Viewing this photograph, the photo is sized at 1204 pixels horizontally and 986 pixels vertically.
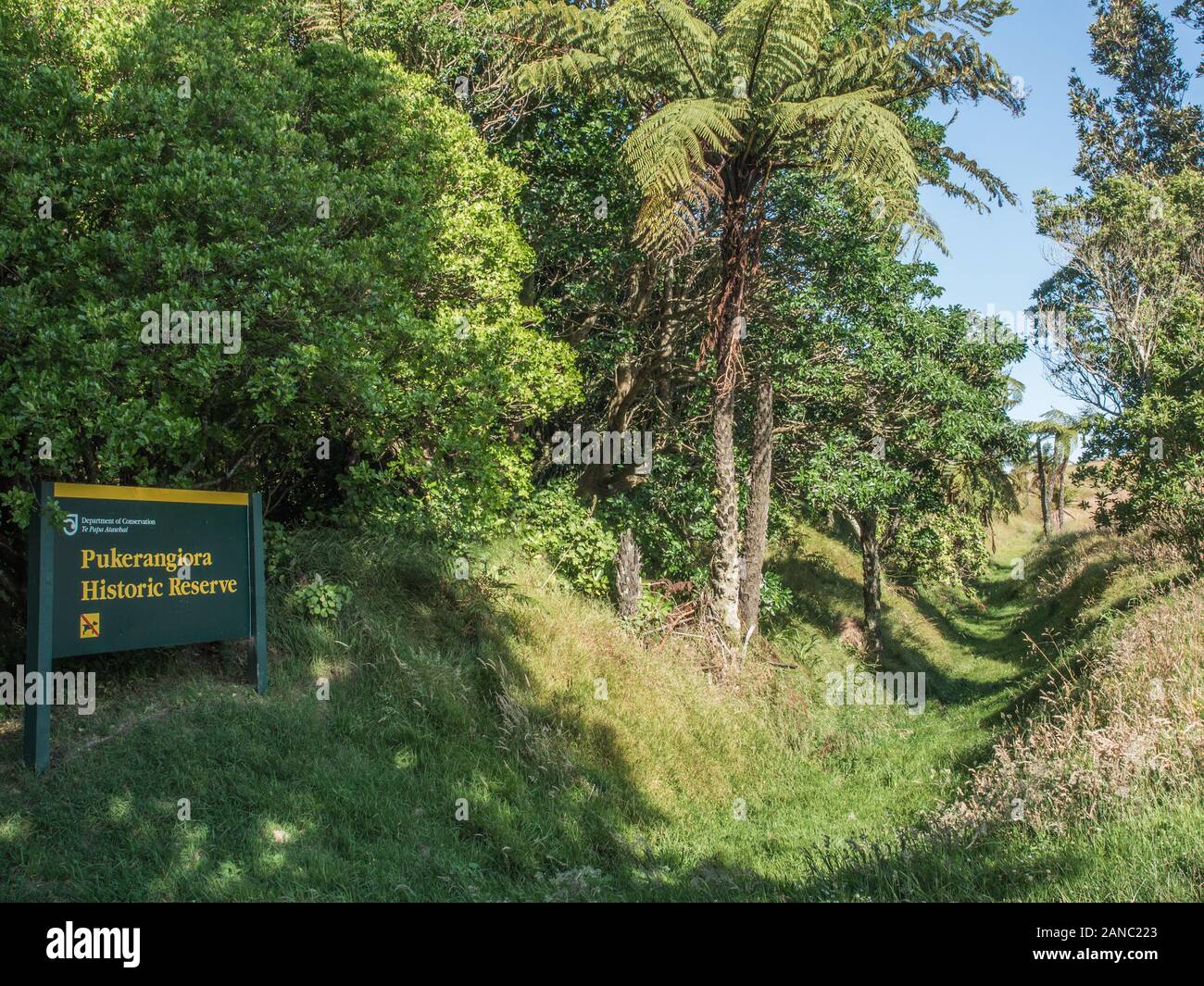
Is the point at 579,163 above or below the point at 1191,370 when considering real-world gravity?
above

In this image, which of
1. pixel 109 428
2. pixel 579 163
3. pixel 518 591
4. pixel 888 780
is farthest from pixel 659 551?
pixel 109 428

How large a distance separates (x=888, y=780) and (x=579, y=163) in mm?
10749

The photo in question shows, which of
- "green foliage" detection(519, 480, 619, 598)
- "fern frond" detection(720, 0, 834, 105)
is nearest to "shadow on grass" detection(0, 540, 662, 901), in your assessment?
"green foliage" detection(519, 480, 619, 598)

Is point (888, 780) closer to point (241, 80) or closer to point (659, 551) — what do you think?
point (659, 551)

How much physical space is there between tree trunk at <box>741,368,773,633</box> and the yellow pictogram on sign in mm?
9669

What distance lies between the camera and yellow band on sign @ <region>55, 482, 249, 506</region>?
23.4 feet

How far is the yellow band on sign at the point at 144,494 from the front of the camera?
23.4 ft

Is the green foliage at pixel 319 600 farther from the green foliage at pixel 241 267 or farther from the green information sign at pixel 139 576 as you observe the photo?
the green foliage at pixel 241 267

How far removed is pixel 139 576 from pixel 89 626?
2.02ft

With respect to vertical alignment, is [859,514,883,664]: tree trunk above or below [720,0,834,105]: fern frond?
below

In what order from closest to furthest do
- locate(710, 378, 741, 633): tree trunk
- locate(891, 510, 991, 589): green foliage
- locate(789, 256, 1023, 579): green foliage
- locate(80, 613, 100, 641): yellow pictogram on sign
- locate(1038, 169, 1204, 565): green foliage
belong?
locate(80, 613, 100, 641): yellow pictogram on sign < locate(710, 378, 741, 633): tree trunk < locate(789, 256, 1023, 579): green foliage < locate(891, 510, 991, 589): green foliage < locate(1038, 169, 1204, 565): green foliage

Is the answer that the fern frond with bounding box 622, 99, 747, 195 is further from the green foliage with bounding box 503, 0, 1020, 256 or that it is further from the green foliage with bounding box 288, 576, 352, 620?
the green foliage with bounding box 288, 576, 352, 620

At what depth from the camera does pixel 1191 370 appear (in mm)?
16219

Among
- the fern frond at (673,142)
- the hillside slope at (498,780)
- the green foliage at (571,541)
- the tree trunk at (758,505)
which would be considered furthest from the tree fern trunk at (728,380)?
the green foliage at (571,541)
